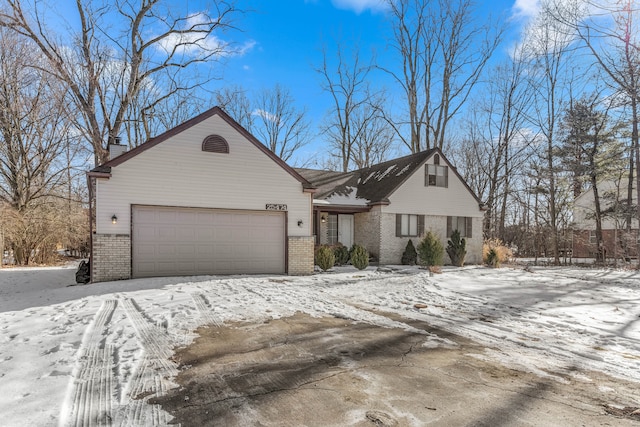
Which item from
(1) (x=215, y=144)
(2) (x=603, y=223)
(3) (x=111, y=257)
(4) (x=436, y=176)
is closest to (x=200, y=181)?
(1) (x=215, y=144)

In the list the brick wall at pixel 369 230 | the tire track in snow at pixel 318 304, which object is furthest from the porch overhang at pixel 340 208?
the tire track in snow at pixel 318 304

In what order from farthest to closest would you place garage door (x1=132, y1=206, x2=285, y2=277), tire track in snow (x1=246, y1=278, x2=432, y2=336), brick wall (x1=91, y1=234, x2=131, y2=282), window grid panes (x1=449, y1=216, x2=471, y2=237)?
window grid panes (x1=449, y1=216, x2=471, y2=237) < garage door (x1=132, y1=206, x2=285, y2=277) < brick wall (x1=91, y1=234, x2=131, y2=282) < tire track in snow (x1=246, y1=278, x2=432, y2=336)

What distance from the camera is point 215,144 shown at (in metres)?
12.0

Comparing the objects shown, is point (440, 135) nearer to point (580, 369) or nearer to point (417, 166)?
point (417, 166)

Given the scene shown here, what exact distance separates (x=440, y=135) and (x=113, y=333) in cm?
2489

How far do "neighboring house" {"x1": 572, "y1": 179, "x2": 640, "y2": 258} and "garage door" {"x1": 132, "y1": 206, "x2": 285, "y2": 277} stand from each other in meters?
19.7

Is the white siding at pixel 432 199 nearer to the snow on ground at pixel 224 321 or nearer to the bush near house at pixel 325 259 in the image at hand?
the bush near house at pixel 325 259

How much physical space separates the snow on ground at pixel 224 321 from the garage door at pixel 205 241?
1.06 meters

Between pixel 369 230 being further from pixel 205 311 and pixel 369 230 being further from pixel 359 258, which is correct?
pixel 205 311

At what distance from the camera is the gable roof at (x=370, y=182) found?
58.3 feet

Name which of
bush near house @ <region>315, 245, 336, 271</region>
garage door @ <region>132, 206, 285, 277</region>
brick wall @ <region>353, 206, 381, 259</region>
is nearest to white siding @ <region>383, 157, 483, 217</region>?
brick wall @ <region>353, 206, 381, 259</region>

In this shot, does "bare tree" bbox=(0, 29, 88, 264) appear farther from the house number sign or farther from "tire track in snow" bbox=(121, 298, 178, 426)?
"tire track in snow" bbox=(121, 298, 178, 426)

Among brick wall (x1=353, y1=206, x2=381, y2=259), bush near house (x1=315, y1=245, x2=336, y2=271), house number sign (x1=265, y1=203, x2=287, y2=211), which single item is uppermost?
house number sign (x1=265, y1=203, x2=287, y2=211)

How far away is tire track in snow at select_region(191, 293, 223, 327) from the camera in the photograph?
20.3 ft
